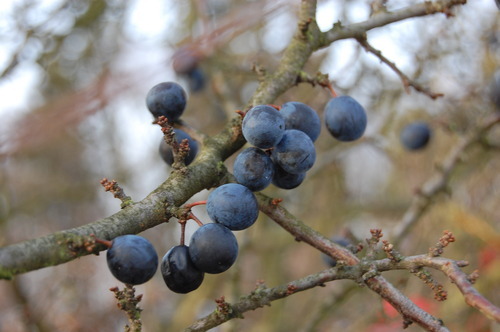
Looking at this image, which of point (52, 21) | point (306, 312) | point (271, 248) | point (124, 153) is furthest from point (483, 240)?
point (124, 153)

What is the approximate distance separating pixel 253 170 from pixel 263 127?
13cm

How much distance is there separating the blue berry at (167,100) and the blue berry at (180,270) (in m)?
0.63

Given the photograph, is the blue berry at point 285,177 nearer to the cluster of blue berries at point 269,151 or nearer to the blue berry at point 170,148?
the cluster of blue berries at point 269,151

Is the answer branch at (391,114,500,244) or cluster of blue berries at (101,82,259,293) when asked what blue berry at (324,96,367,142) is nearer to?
cluster of blue berries at (101,82,259,293)

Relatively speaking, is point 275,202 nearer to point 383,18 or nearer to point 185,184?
point 185,184

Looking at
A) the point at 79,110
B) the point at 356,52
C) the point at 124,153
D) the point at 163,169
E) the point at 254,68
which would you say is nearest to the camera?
the point at 254,68

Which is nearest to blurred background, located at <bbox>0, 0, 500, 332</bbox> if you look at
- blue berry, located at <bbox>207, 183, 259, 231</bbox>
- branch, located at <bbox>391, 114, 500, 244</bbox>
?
branch, located at <bbox>391, 114, 500, 244</bbox>

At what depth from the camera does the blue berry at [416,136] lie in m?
4.06

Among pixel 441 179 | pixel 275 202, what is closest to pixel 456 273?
pixel 275 202

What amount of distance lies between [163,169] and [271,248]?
1.64 m

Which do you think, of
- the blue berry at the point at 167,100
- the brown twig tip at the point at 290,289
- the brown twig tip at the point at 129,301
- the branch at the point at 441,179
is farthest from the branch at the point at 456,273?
the branch at the point at 441,179

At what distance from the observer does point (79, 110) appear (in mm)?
3408

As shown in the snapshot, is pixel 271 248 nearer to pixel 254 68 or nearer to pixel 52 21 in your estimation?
pixel 52 21

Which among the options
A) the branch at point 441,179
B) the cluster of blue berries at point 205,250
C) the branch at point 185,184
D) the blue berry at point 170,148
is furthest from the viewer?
the branch at point 441,179
